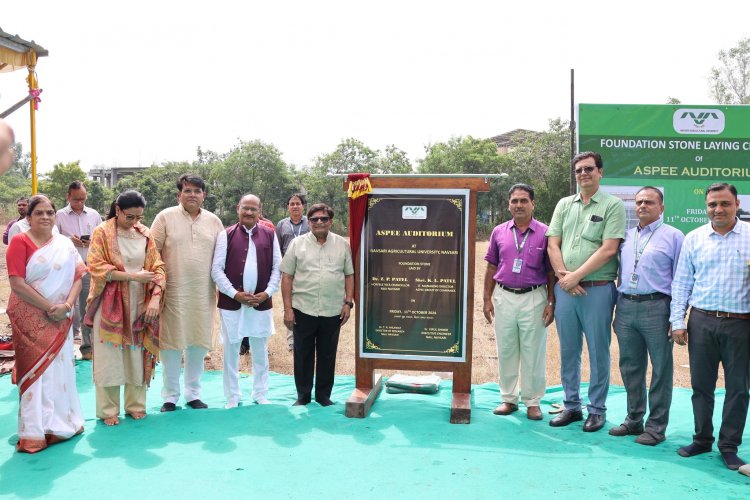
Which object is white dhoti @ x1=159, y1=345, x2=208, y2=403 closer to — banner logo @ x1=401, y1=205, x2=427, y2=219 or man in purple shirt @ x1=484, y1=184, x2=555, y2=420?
banner logo @ x1=401, y1=205, x2=427, y2=219

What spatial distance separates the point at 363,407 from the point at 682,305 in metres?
2.34

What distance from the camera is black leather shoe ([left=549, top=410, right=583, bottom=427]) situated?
4.58m

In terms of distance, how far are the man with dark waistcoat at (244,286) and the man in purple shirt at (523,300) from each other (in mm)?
1851

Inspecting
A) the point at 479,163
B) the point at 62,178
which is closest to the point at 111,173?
the point at 62,178

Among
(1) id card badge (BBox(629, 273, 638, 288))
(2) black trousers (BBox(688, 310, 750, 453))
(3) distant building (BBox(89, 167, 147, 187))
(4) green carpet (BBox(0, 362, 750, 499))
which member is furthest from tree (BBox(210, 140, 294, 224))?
(2) black trousers (BBox(688, 310, 750, 453))

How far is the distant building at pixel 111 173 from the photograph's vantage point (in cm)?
4702

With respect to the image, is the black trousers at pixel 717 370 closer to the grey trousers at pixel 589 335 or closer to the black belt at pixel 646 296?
the black belt at pixel 646 296

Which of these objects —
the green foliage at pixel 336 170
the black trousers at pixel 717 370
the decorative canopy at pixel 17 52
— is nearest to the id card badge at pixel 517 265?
the black trousers at pixel 717 370

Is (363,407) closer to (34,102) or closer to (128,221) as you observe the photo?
(128,221)

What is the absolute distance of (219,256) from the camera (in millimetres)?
4984

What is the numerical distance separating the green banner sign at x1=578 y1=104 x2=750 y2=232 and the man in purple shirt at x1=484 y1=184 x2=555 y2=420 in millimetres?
2711

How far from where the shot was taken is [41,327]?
167 inches

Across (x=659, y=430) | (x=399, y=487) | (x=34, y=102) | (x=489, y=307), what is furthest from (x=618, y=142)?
(x=34, y=102)

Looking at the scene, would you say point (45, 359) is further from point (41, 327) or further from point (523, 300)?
point (523, 300)
